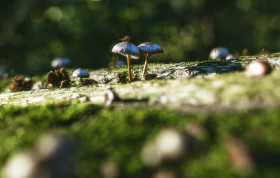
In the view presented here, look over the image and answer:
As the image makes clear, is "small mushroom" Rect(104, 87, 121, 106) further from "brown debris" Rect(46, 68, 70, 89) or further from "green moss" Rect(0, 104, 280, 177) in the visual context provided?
"brown debris" Rect(46, 68, 70, 89)

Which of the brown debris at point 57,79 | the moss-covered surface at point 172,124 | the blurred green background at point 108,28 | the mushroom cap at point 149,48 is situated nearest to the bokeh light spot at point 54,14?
the blurred green background at point 108,28

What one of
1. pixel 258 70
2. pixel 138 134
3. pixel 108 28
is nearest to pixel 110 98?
pixel 138 134

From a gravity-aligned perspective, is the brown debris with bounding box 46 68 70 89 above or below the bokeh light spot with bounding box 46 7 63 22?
below

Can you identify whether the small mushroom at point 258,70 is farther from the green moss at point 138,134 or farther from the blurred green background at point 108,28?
the blurred green background at point 108,28

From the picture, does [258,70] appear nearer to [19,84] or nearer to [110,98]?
[110,98]

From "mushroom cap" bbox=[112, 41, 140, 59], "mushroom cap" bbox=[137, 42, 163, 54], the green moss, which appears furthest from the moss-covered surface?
"mushroom cap" bbox=[137, 42, 163, 54]

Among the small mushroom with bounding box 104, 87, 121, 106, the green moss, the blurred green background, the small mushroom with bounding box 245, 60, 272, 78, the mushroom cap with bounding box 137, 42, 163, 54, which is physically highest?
the blurred green background

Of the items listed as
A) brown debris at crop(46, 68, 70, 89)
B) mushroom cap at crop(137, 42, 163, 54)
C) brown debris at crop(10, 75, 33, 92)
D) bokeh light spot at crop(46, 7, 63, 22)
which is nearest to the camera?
mushroom cap at crop(137, 42, 163, 54)
